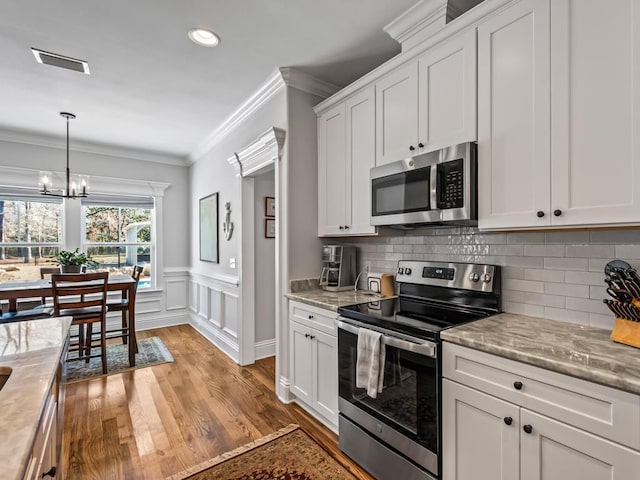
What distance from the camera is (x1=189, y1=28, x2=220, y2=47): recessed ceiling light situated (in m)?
2.20

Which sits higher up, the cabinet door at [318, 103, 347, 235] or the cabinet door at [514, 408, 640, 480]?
the cabinet door at [318, 103, 347, 235]

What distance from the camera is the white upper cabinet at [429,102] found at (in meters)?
1.75

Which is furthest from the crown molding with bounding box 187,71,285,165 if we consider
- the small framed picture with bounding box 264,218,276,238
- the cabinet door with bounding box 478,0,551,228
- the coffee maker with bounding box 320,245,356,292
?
the cabinet door with bounding box 478,0,551,228

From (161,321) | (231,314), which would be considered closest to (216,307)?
(231,314)

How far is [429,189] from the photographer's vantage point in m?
1.86

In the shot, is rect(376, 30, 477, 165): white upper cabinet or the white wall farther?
the white wall

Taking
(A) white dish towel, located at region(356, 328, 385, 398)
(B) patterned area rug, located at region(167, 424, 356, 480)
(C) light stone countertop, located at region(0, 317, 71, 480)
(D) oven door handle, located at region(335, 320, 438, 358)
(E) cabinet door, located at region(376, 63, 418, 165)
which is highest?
(E) cabinet door, located at region(376, 63, 418, 165)

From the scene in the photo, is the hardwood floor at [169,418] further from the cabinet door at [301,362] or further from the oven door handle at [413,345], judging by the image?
the oven door handle at [413,345]

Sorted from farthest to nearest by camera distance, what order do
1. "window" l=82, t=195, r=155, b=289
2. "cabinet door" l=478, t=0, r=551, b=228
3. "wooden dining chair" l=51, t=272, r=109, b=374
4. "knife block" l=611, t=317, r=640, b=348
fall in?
"window" l=82, t=195, r=155, b=289
"wooden dining chair" l=51, t=272, r=109, b=374
"cabinet door" l=478, t=0, r=551, b=228
"knife block" l=611, t=317, r=640, b=348

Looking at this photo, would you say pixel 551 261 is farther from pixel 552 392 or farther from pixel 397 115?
pixel 397 115

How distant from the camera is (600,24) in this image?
1306 millimetres

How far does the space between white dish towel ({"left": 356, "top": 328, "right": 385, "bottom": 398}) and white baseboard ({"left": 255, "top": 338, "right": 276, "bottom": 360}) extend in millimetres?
2084

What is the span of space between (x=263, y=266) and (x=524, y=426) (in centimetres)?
287

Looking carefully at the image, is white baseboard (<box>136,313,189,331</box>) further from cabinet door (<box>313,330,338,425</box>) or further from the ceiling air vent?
cabinet door (<box>313,330,338,425</box>)
